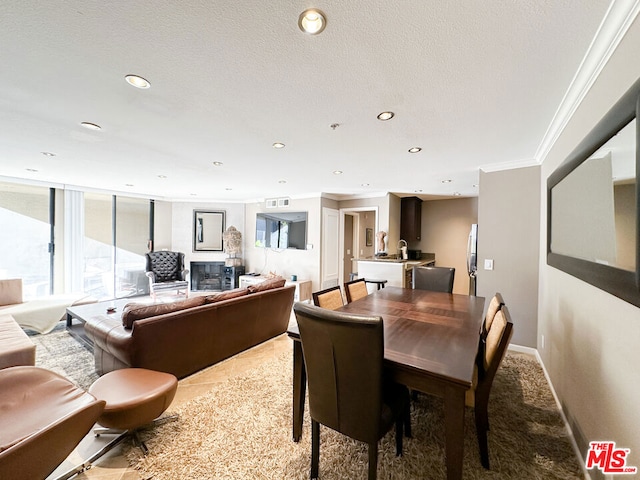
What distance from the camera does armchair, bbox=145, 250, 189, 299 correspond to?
18.1 feet

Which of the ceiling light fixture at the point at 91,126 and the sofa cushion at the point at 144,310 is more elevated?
the ceiling light fixture at the point at 91,126

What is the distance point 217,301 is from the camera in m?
2.69

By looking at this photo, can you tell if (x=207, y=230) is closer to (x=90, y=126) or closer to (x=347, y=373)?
(x=90, y=126)

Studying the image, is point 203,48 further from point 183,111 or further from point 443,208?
point 443,208

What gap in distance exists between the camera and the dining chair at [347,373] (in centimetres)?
117

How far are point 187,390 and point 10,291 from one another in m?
3.58

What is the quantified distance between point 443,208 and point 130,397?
6.98 m

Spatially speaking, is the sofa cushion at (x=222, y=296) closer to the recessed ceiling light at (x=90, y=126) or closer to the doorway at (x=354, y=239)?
the recessed ceiling light at (x=90, y=126)

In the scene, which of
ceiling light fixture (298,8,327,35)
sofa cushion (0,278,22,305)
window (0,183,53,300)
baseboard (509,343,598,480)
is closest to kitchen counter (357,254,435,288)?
baseboard (509,343,598,480)

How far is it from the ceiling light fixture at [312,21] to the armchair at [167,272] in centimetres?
569

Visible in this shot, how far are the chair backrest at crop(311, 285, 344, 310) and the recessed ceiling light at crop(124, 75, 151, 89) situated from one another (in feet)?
6.32

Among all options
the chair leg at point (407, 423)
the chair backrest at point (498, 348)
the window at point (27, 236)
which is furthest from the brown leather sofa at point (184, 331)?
the window at point (27, 236)

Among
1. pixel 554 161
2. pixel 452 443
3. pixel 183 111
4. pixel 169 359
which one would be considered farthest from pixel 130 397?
pixel 554 161

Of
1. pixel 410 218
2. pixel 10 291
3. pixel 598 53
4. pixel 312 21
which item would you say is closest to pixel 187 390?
pixel 312 21
